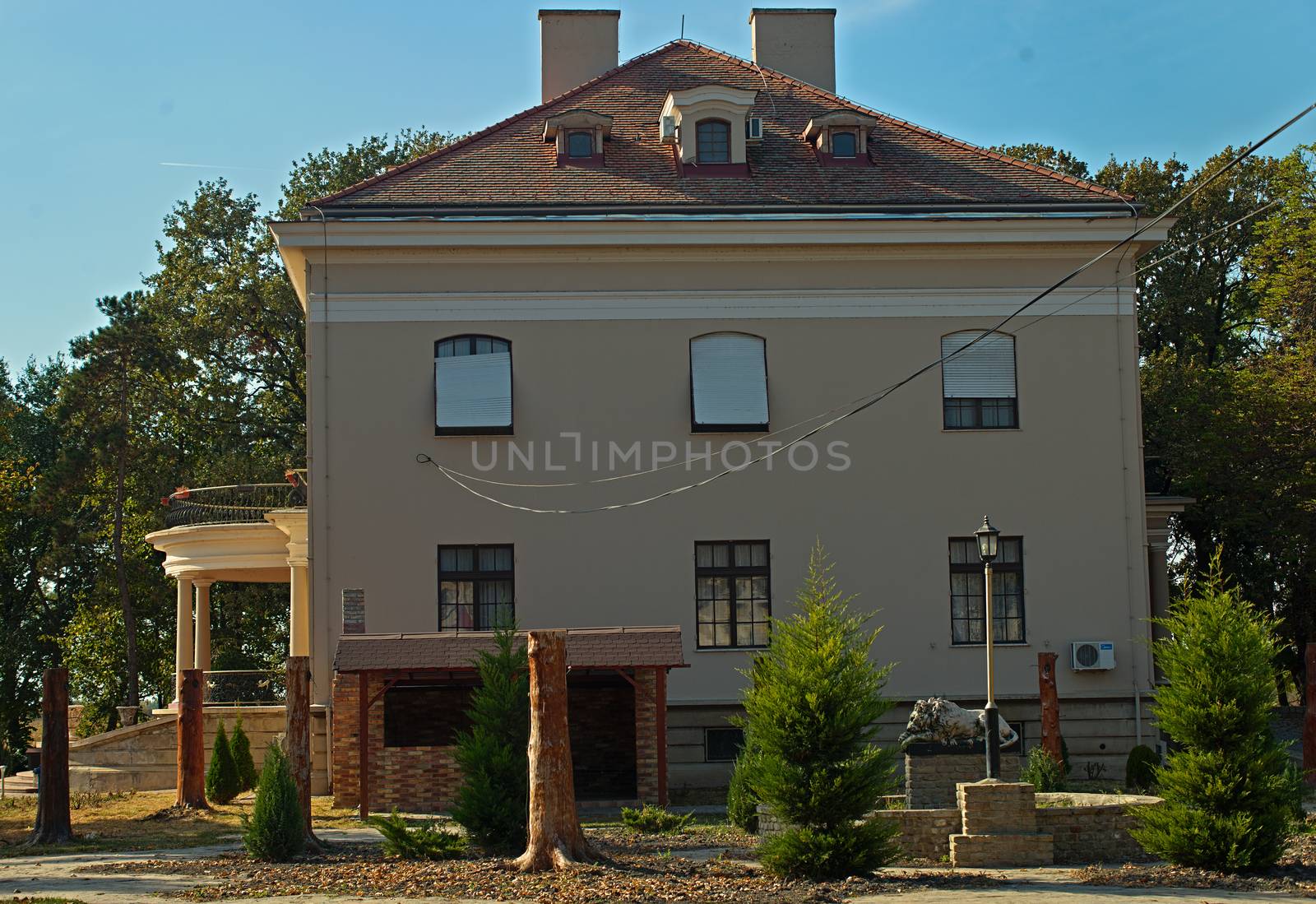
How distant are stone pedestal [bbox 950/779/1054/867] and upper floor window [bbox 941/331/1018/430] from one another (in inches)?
427

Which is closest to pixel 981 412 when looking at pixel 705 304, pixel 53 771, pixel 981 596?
pixel 981 596

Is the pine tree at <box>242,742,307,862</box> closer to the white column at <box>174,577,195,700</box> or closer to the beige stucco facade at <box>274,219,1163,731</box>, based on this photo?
the beige stucco facade at <box>274,219,1163,731</box>

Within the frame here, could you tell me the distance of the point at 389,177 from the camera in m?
26.2

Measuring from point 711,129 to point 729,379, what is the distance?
15.8ft

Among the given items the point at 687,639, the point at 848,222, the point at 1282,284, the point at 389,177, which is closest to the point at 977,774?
the point at 687,639

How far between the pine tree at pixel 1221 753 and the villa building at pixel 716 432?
31.6 ft

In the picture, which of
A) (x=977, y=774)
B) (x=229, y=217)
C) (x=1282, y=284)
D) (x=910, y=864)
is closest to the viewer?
(x=910, y=864)

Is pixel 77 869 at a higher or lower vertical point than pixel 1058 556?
lower

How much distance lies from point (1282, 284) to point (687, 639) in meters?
19.5

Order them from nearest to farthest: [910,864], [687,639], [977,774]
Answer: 1. [910,864]
2. [977,774]
3. [687,639]

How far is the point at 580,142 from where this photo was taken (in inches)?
1069

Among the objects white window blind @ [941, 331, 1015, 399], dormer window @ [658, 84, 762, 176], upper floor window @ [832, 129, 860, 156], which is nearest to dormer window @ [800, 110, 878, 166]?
upper floor window @ [832, 129, 860, 156]

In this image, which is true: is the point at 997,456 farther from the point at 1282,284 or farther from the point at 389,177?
the point at 1282,284

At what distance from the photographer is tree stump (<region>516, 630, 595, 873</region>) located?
1505 centimetres
